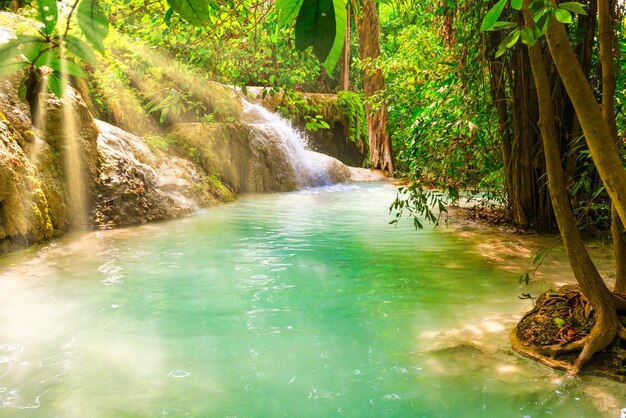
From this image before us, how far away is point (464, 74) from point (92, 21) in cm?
482

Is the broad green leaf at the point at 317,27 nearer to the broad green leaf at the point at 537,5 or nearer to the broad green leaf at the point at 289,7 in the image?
the broad green leaf at the point at 289,7

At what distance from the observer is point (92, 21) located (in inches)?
28.0

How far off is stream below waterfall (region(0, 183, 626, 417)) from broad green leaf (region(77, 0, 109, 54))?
71.8 inches

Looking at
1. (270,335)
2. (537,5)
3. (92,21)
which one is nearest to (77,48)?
(92,21)

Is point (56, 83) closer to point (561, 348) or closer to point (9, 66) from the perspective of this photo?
point (9, 66)

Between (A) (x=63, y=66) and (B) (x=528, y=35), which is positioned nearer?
(A) (x=63, y=66)

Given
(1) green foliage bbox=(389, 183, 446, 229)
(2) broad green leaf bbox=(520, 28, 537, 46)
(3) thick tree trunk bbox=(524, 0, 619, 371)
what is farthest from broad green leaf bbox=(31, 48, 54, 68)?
(1) green foliage bbox=(389, 183, 446, 229)

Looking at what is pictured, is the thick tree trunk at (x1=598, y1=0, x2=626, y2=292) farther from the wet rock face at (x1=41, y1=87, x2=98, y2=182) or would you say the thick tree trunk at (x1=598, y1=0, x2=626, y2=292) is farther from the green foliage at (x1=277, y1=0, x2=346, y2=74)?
the wet rock face at (x1=41, y1=87, x2=98, y2=182)

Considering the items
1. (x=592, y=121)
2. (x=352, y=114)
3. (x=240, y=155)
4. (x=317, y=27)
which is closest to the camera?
(x=317, y=27)

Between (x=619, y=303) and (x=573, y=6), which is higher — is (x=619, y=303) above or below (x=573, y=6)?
below

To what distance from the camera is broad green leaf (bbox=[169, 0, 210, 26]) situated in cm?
73

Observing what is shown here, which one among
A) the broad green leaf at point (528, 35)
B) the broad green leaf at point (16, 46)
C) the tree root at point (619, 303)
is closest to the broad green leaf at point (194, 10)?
the broad green leaf at point (16, 46)

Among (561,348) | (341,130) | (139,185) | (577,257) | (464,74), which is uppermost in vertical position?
(341,130)

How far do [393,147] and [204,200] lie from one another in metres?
11.1
